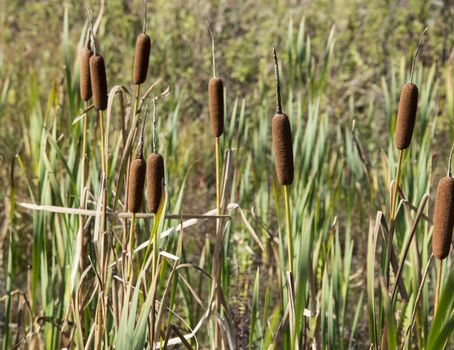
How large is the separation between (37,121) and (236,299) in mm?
825

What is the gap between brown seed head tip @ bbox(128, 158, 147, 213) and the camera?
3.92ft

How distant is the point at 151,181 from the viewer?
1.19 meters

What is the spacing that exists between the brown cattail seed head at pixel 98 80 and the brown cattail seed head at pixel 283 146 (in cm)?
45

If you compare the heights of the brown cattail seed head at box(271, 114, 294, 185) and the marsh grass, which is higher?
the brown cattail seed head at box(271, 114, 294, 185)

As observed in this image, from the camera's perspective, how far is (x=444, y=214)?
112 cm

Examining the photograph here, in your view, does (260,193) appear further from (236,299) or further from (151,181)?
(151,181)

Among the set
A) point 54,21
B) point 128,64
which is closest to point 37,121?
point 128,64

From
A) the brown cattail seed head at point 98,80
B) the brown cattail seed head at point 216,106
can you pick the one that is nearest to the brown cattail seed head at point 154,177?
the brown cattail seed head at point 216,106

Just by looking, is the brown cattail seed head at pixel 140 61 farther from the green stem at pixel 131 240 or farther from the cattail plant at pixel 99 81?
the green stem at pixel 131 240

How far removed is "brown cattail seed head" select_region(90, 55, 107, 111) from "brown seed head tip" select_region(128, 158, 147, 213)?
0.28 m

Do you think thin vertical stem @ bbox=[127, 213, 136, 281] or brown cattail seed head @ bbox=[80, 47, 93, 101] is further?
brown cattail seed head @ bbox=[80, 47, 93, 101]

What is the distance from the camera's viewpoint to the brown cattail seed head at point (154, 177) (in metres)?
1.17

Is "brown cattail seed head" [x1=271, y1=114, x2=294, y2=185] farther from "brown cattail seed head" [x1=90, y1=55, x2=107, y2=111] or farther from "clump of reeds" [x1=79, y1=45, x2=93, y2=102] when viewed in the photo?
"clump of reeds" [x1=79, y1=45, x2=93, y2=102]

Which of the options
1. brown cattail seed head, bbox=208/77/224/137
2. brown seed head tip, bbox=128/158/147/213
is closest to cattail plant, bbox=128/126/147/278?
brown seed head tip, bbox=128/158/147/213
